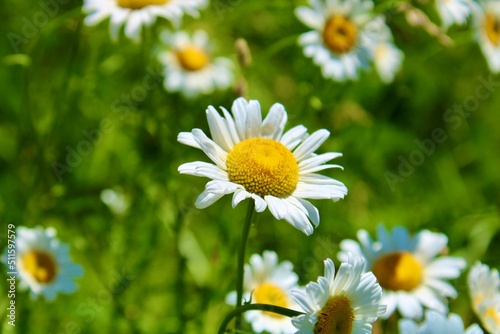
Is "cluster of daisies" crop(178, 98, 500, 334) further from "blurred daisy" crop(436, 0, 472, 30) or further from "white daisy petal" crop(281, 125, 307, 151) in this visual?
"blurred daisy" crop(436, 0, 472, 30)

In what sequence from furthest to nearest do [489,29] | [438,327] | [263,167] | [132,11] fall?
[489,29], [132,11], [438,327], [263,167]

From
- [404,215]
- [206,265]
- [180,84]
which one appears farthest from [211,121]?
[404,215]

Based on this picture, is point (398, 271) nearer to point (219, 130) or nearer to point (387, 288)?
point (387, 288)

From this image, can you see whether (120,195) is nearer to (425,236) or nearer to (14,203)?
(14,203)

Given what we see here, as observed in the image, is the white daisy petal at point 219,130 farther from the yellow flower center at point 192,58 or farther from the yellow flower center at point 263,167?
the yellow flower center at point 192,58

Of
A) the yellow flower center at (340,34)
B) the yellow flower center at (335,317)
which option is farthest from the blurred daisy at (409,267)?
the yellow flower center at (340,34)

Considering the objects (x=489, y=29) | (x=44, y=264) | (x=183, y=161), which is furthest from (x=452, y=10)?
(x=44, y=264)
